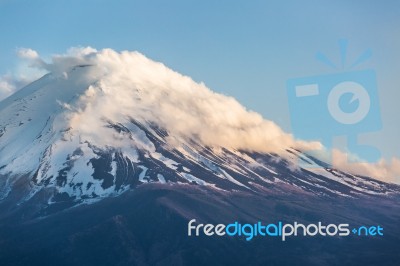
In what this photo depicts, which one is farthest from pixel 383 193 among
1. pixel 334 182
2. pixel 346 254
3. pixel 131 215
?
pixel 131 215

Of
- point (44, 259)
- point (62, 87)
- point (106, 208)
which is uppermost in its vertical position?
point (62, 87)

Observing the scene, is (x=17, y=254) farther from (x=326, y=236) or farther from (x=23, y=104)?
(x=23, y=104)

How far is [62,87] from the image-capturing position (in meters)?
136

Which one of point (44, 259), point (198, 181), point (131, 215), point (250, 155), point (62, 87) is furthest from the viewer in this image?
point (62, 87)

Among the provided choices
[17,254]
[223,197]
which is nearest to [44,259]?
[17,254]

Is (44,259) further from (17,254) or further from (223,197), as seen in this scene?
(223,197)

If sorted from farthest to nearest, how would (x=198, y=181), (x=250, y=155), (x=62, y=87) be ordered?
(x=62, y=87)
(x=250, y=155)
(x=198, y=181)

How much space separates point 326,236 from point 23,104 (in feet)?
A: 198

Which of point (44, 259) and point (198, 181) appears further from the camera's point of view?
point (198, 181)

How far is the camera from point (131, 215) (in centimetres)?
10181

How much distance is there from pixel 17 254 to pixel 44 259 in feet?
10.8

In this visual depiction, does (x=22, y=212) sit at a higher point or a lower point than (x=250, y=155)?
lower

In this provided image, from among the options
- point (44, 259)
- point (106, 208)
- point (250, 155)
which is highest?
point (250, 155)

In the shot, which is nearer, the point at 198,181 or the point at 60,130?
the point at 198,181
